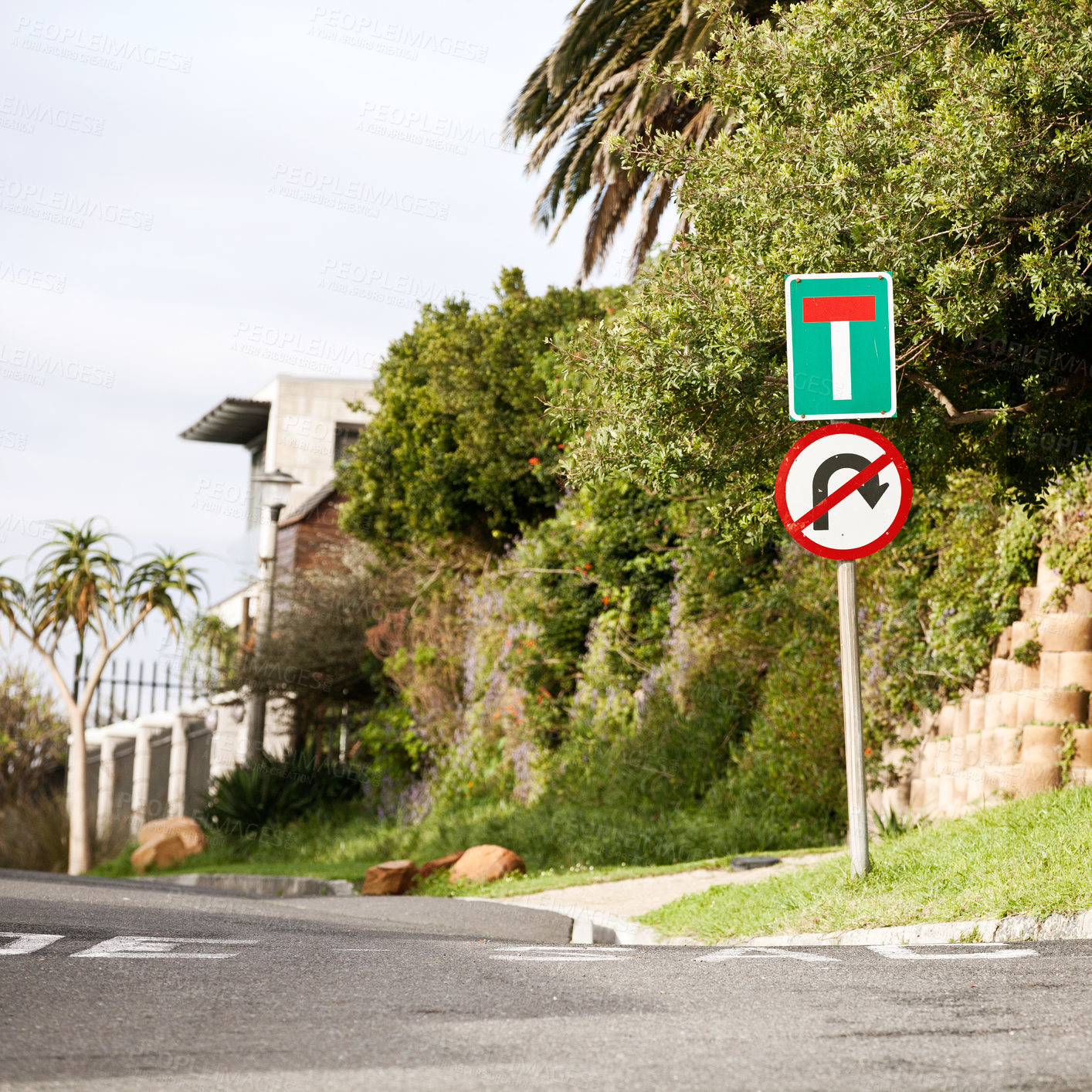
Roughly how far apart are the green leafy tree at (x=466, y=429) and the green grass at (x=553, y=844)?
490cm

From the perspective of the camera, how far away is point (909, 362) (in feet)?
28.8

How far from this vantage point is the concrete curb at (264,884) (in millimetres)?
14789

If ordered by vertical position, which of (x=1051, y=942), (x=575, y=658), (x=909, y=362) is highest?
(x=909, y=362)

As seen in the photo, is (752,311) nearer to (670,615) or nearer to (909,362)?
(909,362)

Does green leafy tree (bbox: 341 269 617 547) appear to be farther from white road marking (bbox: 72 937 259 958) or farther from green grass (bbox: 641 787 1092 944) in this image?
white road marking (bbox: 72 937 259 958)

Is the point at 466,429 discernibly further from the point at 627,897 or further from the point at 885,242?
the point at 885,242

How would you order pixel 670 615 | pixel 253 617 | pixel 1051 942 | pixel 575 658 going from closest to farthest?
pixel 1051 942, pixel 670 615, pixel 575 658, pixel 253 617

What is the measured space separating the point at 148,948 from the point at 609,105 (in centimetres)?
1210

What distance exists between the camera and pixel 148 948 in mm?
6203

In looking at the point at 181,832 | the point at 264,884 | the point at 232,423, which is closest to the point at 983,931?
the point at 264,884

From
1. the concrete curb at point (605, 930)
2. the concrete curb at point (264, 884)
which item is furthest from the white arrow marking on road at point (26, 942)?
the concrete curb at point (264, 884)

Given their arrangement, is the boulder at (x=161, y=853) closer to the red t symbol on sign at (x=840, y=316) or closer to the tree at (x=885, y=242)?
the tree at (x=885, y=242)

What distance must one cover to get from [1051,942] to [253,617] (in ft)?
76.8

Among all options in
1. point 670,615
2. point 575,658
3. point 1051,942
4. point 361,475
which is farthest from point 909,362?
point 361,475
